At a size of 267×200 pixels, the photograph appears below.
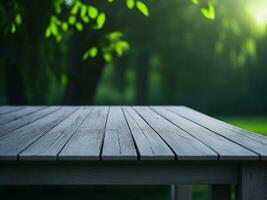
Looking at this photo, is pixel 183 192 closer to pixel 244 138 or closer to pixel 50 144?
pixel 244 138

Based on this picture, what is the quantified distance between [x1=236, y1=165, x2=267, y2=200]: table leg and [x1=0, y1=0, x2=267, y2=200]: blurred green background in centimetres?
125

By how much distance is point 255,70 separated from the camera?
2166 centimetres

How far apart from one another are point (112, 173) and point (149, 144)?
0.89ft

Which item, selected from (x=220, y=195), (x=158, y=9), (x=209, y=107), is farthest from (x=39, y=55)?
(x=209, y=107)

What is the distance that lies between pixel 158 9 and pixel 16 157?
244 inches

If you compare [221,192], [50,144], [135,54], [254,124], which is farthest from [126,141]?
[254,124]

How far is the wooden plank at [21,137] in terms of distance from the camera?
1.88 m

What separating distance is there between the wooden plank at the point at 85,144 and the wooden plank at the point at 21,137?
196 millimetres

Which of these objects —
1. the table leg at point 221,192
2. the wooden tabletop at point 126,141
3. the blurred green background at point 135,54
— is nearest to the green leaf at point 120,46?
the blurred green background at point 135,54

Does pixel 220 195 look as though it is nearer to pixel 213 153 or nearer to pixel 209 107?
pixel 213 153

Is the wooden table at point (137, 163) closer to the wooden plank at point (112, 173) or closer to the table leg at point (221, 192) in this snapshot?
the wooden plank at point (112, 173)

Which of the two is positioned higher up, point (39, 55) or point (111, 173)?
point (39, 55)

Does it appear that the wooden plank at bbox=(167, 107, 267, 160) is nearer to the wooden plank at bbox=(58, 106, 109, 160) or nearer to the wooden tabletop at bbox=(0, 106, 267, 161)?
the wooden tabletop at bbox=(0, 106, 267, 161)

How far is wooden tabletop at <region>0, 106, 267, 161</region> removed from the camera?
183 cm
